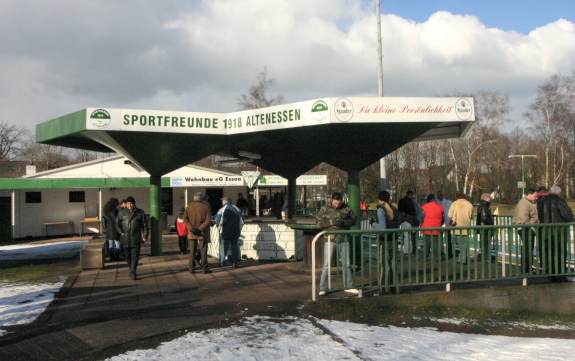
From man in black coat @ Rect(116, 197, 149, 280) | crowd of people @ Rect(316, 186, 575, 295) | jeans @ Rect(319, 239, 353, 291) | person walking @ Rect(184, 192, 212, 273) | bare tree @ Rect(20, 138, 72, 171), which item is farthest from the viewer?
bare tree @ Rect(20, 138, 72, 171)

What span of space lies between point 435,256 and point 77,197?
74.6 feet

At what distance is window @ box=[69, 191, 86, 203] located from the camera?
26500 millimetres

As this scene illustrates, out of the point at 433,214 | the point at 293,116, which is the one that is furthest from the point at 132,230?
the point at 433,214

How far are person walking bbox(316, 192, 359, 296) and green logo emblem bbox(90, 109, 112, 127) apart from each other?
5.51 meters

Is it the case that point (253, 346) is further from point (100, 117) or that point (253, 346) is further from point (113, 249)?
point (113, 249)

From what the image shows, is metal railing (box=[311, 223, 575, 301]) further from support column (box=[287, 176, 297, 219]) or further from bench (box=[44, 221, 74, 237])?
bench (box=[44, 221, 74, 237])

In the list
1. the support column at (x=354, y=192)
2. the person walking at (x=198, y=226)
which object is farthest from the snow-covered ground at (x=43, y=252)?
the support column at (x=354, y=192)

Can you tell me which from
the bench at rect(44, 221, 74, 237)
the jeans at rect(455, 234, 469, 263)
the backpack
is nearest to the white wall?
the bench at rect(44, 221, 74, 237)

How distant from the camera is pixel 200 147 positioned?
509 inches

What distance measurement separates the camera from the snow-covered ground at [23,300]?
7.12m

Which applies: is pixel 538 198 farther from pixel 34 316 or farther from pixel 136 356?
pixel 34 316

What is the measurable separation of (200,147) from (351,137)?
12.5 feet

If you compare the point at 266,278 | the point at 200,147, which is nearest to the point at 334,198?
the point at 266,278

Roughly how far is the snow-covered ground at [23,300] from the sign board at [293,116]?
340 centimetres
